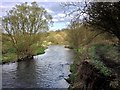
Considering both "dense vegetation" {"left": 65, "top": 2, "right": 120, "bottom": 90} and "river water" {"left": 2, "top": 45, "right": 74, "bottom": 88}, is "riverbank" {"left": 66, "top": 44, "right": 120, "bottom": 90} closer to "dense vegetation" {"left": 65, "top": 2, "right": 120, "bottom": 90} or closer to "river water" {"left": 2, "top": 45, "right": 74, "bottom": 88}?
"dense vegetation" {"left": 65, "top": 2, "right": 120, "bottom": 90}

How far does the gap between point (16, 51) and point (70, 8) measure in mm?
3381

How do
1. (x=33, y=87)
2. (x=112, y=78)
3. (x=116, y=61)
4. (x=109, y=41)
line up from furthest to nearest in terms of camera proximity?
(x=33, y=87) → (x=109, y=41) → (x=116, y=61) → (x=112, y=78)

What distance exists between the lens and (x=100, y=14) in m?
1.97

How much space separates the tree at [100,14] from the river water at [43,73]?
110 centimetres

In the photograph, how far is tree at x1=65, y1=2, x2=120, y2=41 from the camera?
188 centimetres

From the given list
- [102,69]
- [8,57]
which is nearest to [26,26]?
[8,57]

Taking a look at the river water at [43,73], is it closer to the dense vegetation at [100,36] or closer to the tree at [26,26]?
the tree at [26,26]

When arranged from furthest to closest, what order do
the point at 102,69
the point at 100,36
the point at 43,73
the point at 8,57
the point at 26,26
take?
the point at 26,26 < the point at 8,57 < the point at 43,73 < the point at 100,36 < the point at 102,69

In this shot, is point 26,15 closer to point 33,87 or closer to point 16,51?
point 16,51

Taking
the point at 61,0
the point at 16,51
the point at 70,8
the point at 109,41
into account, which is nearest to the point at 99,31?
the point at 109,41

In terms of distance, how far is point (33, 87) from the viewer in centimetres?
324

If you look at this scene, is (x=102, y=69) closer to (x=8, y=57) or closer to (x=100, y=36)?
(x=100, y=36)

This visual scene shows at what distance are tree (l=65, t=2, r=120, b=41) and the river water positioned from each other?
1099mm

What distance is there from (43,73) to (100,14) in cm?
217
